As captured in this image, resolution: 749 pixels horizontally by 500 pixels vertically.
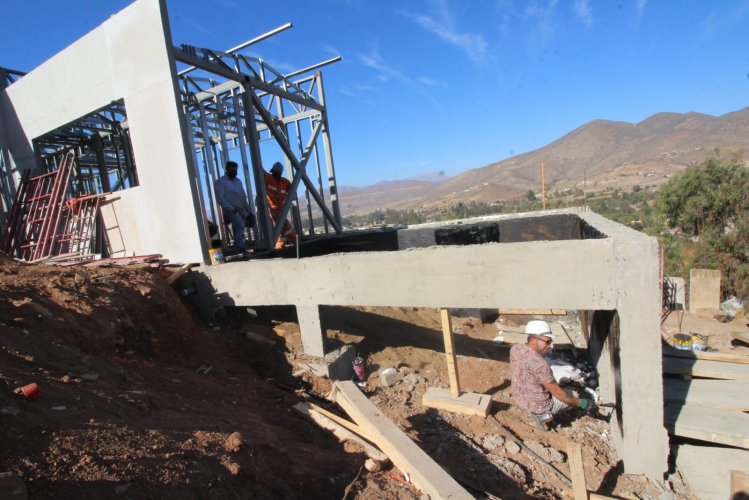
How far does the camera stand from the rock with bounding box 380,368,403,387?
227 inches

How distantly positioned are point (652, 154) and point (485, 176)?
45.4 meters

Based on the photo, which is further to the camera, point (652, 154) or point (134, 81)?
point (652, 154)

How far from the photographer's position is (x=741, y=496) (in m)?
2.83

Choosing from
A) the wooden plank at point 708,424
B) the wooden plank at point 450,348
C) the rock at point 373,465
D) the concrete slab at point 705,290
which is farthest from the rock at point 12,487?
the concrete slab at point 705,290

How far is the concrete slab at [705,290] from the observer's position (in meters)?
13.7

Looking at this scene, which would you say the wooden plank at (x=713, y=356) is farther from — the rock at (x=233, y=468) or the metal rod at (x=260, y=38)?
the metal rod at (x=260, y=38)

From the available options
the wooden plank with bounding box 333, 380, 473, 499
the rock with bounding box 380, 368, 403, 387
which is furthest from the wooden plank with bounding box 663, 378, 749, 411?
the rock with bounding box 380, 368, 403, 387

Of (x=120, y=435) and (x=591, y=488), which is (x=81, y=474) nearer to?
(x=120, y=435)

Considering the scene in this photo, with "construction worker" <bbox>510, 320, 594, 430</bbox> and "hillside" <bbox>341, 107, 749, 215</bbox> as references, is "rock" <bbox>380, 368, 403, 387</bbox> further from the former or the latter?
"hillside" <bbox>341, 107, 749, 215</bbox>

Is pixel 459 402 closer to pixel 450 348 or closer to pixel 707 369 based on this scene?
pixel 450 348

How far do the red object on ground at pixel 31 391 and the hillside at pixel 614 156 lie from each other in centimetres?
6328

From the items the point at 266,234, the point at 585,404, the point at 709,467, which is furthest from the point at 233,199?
the point at 709,467

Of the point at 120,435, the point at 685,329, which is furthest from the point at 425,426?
the point at 685,329

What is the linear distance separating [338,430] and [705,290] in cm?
1566
